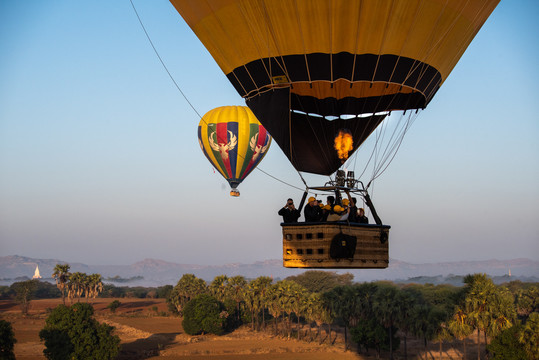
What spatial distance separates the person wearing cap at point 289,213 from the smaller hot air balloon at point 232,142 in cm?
3321

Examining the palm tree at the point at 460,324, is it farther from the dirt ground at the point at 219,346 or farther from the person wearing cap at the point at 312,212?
the person wearing cap at the point at 312,212

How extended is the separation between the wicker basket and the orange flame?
12.5 feet

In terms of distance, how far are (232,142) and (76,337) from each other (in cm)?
1822

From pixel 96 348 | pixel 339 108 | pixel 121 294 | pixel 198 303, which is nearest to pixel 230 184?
pixel 96 348

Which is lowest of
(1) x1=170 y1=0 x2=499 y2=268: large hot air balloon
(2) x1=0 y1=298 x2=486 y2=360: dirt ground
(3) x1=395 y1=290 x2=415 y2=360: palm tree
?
(2) x1=0 y1=298 x2=486 y2=360: dirt ground

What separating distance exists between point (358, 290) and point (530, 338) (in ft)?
64.3

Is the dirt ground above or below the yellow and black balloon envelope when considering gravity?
below

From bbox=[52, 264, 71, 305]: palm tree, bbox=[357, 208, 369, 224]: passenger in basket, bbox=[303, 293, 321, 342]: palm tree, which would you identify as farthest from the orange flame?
bbox=[52, 264, 71, 305]: palm tree

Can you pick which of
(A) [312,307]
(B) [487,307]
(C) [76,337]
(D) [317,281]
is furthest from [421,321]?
(D) [317,281]

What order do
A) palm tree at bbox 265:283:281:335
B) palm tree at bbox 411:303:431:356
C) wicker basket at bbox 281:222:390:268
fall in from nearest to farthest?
wicker basket at bbox 281:222:390:268
palm tree at bbox 411:303:431:356
palm tree at bbox 265:283:281:335

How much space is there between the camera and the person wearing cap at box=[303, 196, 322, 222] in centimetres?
1405

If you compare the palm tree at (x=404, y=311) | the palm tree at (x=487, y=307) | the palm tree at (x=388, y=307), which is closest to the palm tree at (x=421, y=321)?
the palm tree at (x=404, y=311)

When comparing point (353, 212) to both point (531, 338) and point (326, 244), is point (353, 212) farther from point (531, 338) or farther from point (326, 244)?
point (531, 338)

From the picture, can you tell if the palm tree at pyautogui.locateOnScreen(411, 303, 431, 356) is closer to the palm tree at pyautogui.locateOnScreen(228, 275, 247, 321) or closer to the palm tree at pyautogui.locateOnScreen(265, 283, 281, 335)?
the palm tree at pyautogui.locateOnScreen(265, 283, 281, 335)
